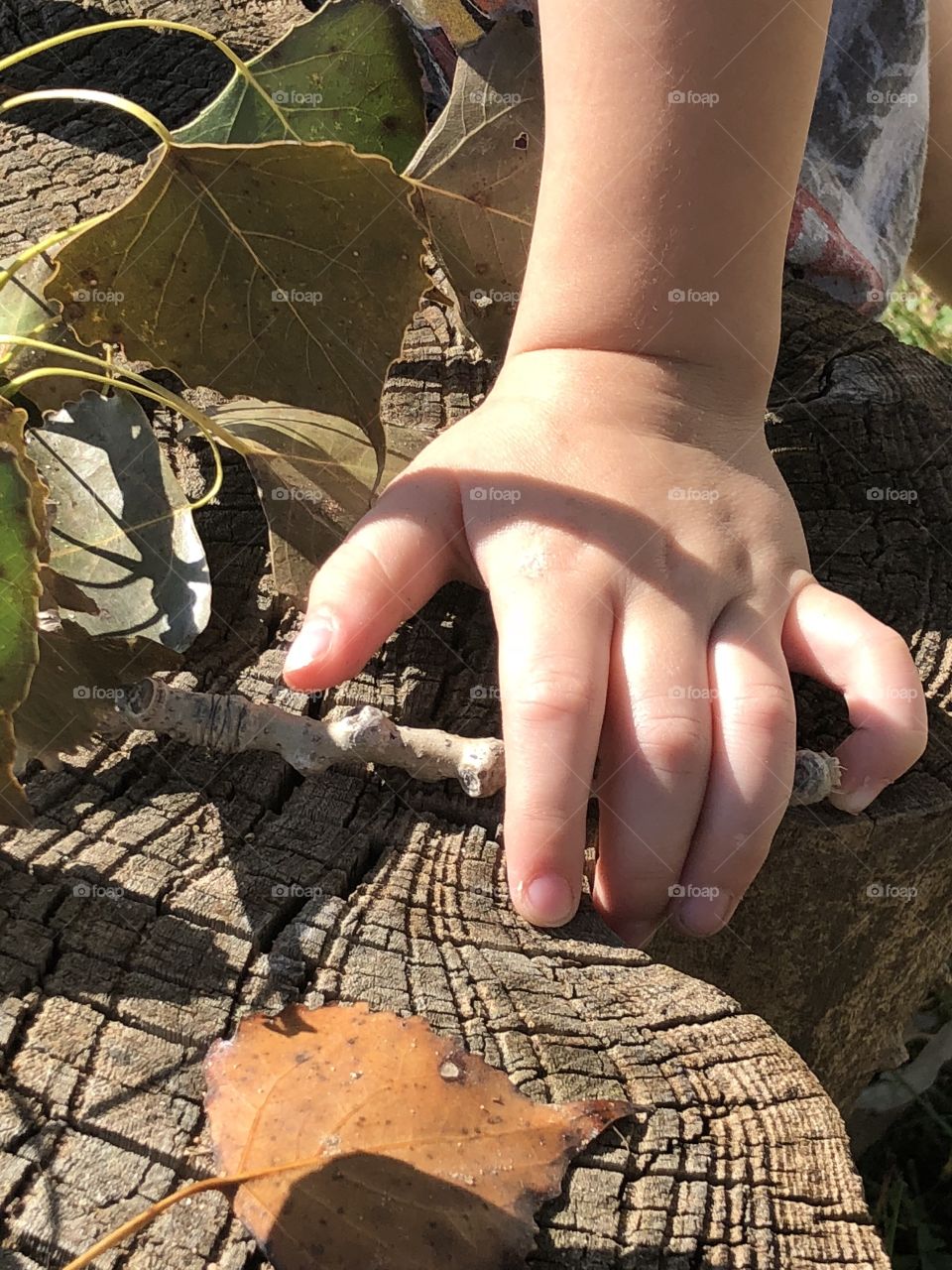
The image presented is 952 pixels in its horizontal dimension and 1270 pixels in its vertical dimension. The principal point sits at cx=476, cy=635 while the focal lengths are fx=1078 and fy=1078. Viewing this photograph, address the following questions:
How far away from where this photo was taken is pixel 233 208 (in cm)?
77

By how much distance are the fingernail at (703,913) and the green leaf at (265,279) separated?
39 centimetres

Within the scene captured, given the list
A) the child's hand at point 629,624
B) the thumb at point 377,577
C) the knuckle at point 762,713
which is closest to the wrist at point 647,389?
the child's hand at point 629,624

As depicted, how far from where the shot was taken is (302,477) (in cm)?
82

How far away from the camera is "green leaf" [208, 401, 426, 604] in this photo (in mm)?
808

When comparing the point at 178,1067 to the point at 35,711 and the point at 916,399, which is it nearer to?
the point at 35,711

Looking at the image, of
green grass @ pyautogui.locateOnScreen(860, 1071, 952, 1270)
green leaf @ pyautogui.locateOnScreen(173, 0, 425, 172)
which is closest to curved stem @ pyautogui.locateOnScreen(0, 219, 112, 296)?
green leaf @ pyautogui.locateOnScreen(173, 0, 425, 172)

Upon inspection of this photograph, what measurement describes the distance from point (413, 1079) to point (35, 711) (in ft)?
1.09

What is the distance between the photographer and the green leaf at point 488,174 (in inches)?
35.6

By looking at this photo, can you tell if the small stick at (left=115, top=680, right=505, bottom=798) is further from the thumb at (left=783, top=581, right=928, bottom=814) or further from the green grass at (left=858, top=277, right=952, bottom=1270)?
the green grass at (left=858, top=277, right=952, bottom=1270)

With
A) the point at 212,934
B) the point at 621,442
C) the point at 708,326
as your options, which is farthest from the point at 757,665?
the point at 212,934

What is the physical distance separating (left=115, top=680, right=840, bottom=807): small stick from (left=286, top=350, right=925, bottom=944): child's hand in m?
0.04

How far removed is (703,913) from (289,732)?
32 centimetres

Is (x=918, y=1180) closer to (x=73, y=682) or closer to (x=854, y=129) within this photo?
(x=73, y=682)

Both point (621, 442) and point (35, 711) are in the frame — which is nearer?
point (35, 711)
